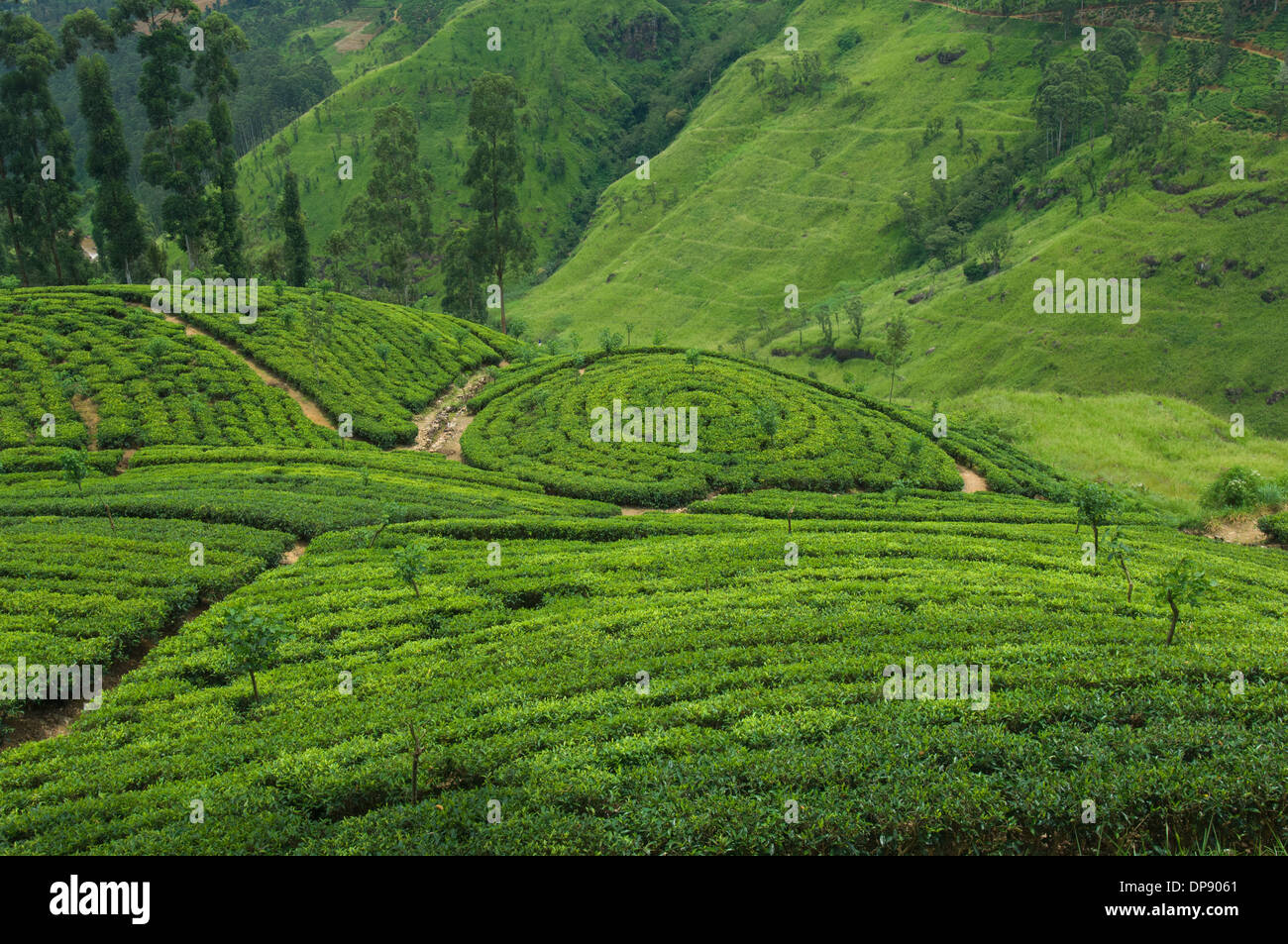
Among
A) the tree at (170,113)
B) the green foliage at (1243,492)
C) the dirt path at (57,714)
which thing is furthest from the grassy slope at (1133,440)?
the tree at (170,113)

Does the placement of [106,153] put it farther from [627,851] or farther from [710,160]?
[710,160]

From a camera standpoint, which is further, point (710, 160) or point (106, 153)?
point (710, 160)

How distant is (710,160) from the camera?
131000 millimetres

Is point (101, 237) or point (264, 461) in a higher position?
point (101, 237)

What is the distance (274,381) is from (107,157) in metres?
23.9

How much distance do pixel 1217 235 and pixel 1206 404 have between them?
823 inches

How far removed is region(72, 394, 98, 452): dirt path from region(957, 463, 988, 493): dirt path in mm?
38911

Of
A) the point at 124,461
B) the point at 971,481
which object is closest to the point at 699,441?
the point at 971,481

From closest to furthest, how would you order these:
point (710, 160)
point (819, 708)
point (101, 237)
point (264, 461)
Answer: point (819, 708) < point (264, 461) < point (101, 237) < point (710, 160)

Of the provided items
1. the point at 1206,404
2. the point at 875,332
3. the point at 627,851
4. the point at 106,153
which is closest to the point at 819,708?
the point at 627,851

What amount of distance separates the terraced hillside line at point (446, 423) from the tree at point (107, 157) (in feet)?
91.9

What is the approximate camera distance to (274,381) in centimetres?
3928

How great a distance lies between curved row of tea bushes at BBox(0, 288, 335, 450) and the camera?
1240 inches

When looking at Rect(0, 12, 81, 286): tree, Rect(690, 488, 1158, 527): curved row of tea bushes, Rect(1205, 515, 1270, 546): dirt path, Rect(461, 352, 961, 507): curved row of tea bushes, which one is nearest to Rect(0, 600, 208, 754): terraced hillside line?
Rect(461, 352, 961, 507): curved row of tea bushes
